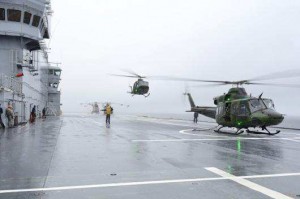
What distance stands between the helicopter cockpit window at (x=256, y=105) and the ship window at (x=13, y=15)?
24.7 m

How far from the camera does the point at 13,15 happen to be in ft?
108

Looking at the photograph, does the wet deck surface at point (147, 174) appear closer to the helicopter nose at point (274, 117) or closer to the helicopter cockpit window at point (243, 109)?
the helicopter nose at point (274, 117)

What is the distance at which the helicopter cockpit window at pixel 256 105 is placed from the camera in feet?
62.4

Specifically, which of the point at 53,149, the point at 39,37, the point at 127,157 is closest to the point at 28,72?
the point at 39,37

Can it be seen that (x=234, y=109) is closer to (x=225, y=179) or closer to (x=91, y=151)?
(x=91, y=151)

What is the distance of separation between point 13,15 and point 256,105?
83.0ft

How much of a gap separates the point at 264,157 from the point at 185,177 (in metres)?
4.23

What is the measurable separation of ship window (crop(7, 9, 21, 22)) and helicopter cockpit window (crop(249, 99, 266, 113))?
81.1 ft

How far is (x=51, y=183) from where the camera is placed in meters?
6.88

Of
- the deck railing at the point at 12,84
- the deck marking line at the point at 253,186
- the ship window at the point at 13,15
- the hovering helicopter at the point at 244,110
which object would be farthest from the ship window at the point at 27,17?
the deck marking line at the point at 253,186

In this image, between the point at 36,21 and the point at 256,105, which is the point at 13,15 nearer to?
the point at 36,21

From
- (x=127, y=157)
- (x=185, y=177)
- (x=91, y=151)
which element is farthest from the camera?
(x=91, y=151)

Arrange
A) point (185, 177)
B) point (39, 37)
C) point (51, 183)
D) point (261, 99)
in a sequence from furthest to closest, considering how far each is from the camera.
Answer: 1. point (39, 37)
2. point (261, 99)
3. point (185, 177)
4. point (51, 183)

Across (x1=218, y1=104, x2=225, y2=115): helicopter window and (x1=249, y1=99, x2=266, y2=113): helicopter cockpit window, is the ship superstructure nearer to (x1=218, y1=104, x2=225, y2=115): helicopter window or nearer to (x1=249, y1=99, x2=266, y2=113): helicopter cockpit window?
(x1=218, y1=104, x2=225, y2=115): helicopter window
